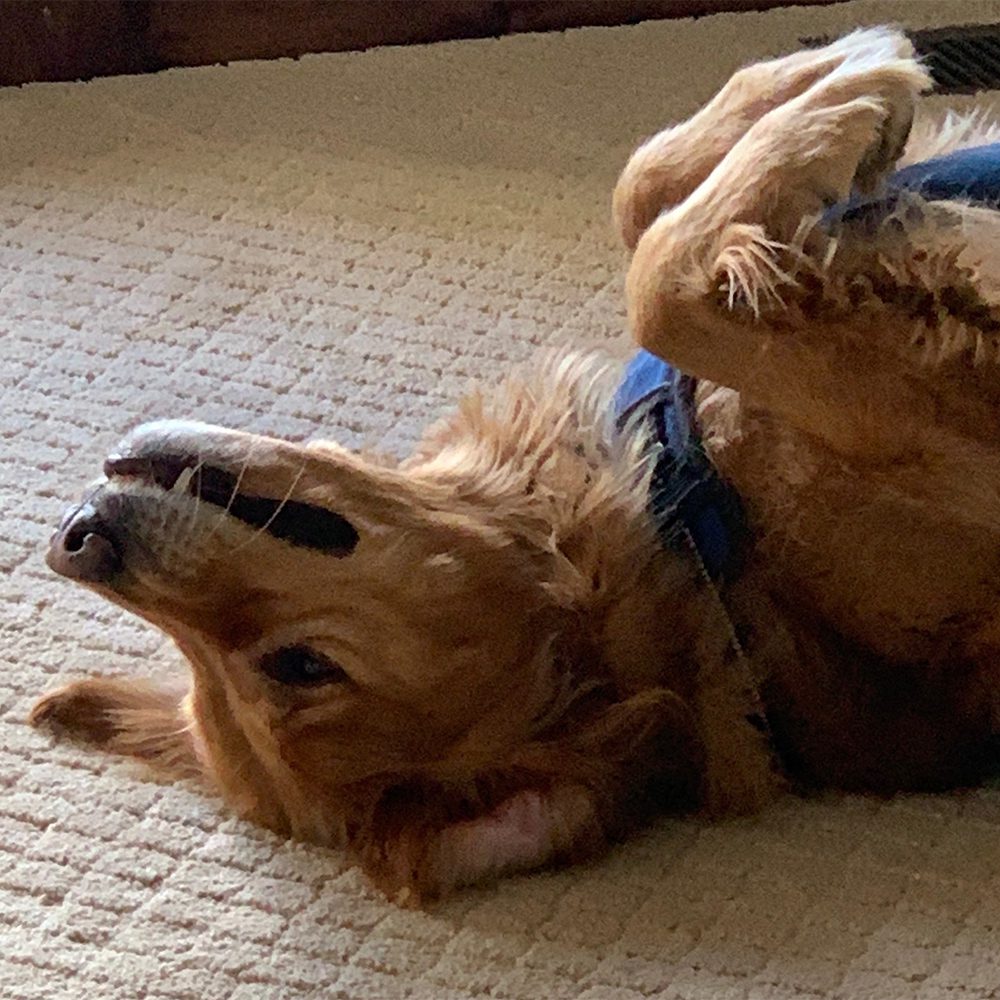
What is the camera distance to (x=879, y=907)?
135cm

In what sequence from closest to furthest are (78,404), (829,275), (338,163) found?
(829,275)
(78,404)
(338,163)

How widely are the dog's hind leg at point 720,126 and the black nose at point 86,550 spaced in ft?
2.00

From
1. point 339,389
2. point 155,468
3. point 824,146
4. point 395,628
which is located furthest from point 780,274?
point 339,389

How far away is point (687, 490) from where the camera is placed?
1479mm

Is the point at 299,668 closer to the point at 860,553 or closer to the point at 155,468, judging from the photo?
the point at 155,468

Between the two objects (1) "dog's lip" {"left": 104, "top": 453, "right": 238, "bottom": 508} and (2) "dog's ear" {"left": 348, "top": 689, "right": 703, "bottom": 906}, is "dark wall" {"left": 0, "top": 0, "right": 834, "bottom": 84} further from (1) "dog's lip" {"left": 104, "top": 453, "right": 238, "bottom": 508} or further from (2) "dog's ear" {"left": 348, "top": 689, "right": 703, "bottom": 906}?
(2) "dog's ear" {"left": 348, "top": 689, "right": 703, "bottom": 906}

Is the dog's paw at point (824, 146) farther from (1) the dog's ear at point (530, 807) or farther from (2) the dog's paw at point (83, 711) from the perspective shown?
(2) the dog's paw at point (83, 711)

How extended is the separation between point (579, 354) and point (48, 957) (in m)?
0.79

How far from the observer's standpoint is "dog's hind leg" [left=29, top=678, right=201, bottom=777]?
5.22 feet

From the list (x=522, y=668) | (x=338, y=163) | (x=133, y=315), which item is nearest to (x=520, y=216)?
(x=338, y=163)

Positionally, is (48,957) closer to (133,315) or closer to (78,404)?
(78,404)

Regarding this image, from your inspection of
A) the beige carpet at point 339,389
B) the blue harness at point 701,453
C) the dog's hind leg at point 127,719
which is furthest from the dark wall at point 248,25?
the dog's hind leg at point 127,719

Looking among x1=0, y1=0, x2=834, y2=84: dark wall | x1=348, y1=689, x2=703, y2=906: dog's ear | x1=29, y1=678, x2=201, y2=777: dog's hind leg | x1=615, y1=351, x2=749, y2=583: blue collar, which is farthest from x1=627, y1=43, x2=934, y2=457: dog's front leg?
x1=0, y1=0, x2=834, y2=84: dark wall

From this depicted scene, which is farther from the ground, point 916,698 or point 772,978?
point 916,698
